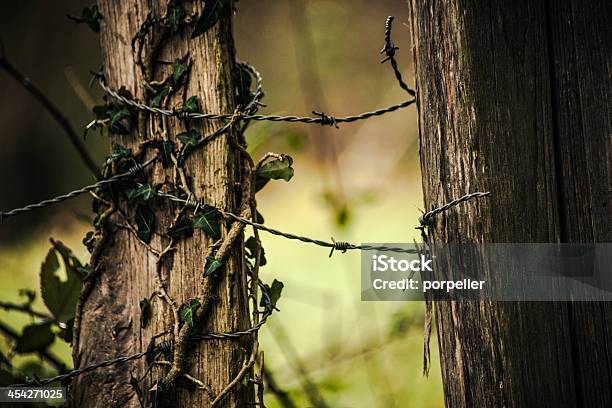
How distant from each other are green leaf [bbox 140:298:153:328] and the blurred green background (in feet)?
5.48

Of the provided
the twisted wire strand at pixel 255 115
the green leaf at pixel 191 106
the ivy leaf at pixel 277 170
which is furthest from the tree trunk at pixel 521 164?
the green leaf at pixel 191 106

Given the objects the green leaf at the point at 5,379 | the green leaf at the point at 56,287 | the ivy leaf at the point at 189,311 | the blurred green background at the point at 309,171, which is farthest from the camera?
the blurred green background at the point at 309,171

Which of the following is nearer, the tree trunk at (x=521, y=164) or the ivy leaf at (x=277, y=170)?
the tree trunk at (x=521, y=164)

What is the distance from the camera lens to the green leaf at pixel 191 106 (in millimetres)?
1132

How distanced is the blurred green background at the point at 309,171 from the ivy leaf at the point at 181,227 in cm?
167

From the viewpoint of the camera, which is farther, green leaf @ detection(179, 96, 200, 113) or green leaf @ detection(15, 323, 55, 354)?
green leaf @ detection(15, 323, 55, 354)

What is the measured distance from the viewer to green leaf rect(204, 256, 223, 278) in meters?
1.10

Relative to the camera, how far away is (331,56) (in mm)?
3412

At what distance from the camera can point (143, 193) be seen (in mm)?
1138


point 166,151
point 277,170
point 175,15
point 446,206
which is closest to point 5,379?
point 166,151

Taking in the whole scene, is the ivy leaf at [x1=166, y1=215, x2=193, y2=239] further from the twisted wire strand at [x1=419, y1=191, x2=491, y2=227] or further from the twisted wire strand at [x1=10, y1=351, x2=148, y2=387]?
the twisted wire strand at [x1=419, y1=191, x2=491, y2=227]

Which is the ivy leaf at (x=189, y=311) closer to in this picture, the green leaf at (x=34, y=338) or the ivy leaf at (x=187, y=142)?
the ivy leaf at (x=187, y=142)

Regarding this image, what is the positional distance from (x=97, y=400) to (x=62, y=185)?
2.43 m

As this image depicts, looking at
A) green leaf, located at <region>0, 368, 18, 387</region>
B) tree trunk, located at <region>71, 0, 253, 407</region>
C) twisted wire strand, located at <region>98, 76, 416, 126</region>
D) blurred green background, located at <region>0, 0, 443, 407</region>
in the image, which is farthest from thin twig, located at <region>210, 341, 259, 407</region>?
blurred green background, located at <region>0, 0, 443, 407</region>
